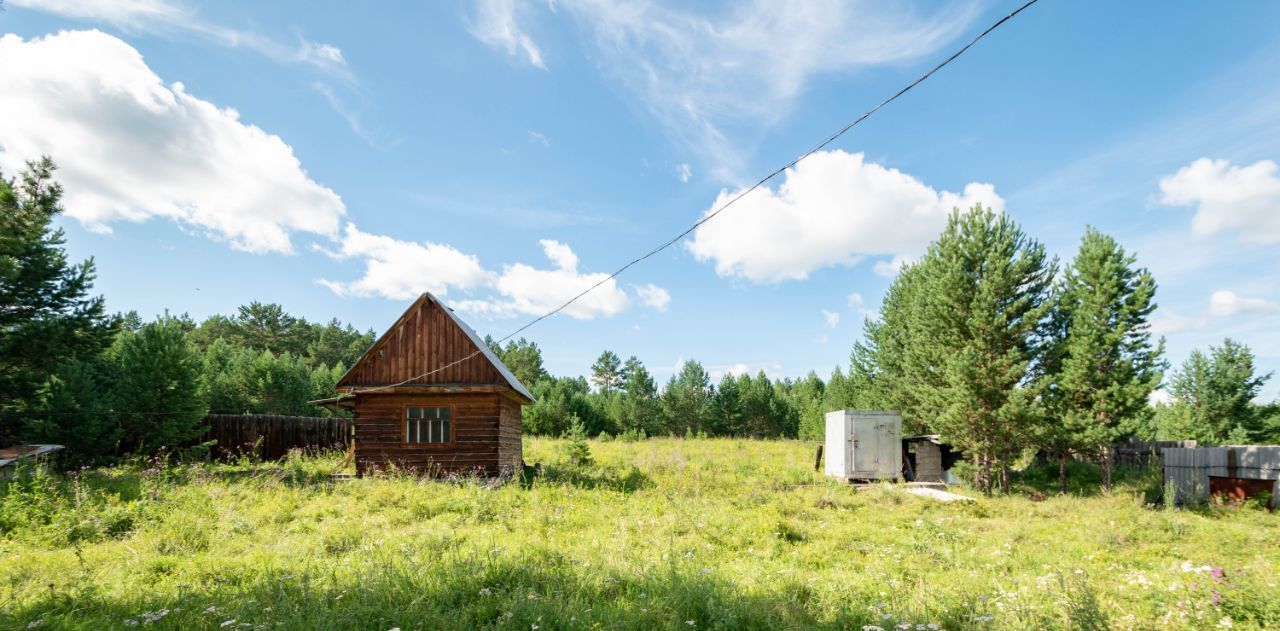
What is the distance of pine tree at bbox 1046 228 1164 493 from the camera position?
1725 centimetres

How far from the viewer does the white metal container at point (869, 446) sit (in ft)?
69.7

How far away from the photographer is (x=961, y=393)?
18656 mm

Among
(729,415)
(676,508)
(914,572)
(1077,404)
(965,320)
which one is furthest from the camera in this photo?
(729,415)

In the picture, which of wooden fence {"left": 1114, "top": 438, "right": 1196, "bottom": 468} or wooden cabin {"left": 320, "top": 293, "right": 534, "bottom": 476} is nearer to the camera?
wooden cabin {"left": 320, "top": 293, "right": 534, "bottom": 476}

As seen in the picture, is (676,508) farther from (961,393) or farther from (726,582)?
(961,393)

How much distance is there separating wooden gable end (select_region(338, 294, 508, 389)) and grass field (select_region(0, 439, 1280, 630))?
9.99 feet

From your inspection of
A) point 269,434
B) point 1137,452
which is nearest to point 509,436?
point 269,434

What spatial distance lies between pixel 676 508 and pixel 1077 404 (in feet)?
47.5

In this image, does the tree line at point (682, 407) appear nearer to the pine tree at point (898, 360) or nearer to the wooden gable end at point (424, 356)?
the pine tree at point (898, 360)

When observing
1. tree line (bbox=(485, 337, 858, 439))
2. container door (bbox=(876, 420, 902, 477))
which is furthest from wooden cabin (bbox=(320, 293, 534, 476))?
tree line (bbox=(485, 337, 858, 439))

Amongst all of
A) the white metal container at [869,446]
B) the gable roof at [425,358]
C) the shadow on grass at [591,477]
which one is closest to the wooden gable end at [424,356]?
the gable roof at [425,358]

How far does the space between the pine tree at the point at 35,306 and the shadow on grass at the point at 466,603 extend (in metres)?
17.7

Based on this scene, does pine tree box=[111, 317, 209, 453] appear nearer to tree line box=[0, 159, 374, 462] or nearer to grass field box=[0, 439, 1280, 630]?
tree line box=[0, 159, 374, 462]

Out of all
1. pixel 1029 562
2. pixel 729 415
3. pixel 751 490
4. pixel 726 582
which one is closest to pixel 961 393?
pixel 751 490
